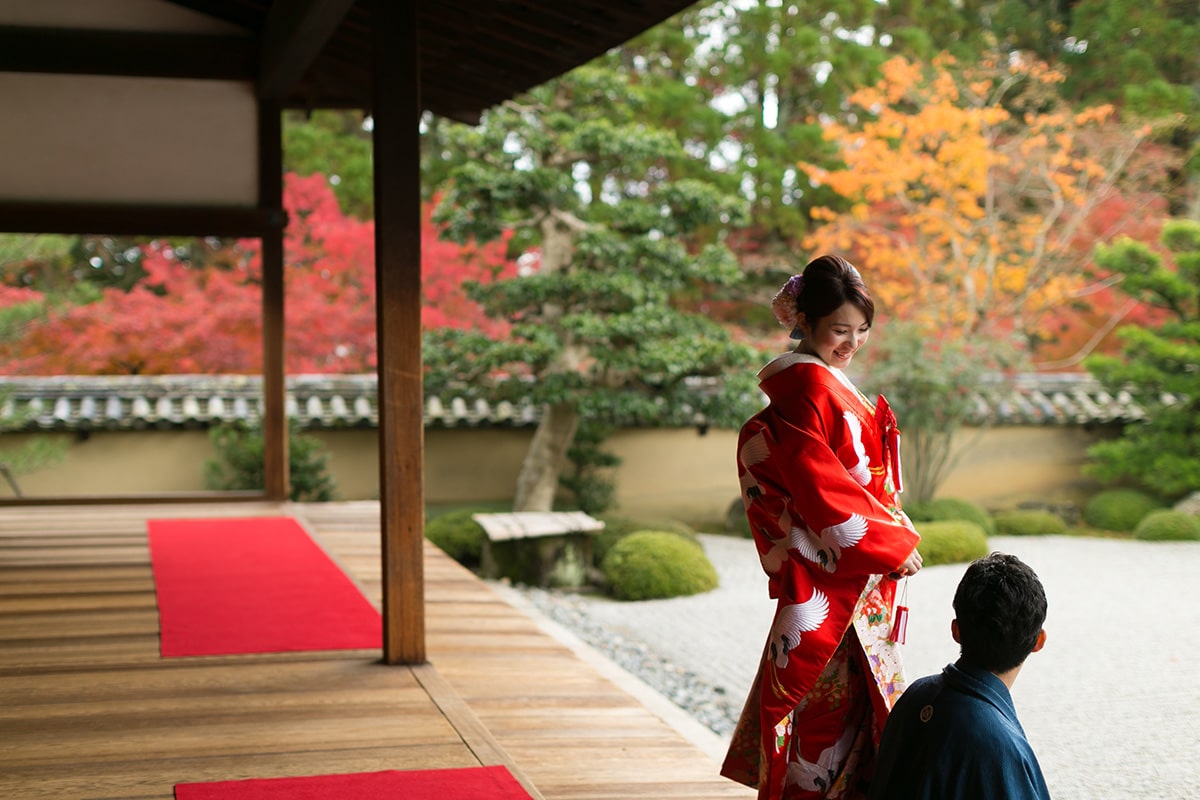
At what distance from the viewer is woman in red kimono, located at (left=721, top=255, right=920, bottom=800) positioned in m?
1.92

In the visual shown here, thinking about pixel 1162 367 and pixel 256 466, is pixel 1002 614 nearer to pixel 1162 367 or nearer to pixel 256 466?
pixel 256 466

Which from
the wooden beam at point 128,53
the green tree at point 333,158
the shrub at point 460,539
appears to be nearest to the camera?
the wooden beam at point 128,53

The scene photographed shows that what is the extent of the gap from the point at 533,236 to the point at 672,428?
2605 mm

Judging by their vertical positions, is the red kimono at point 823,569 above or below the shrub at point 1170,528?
above

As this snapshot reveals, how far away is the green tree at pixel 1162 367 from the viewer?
999 cm

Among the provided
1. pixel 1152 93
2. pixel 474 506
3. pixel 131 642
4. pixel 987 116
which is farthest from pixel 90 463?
pixel 1152 93

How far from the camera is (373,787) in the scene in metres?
2.49

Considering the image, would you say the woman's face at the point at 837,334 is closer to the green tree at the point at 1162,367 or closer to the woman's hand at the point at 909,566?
the woman's hand at the point at 909,566

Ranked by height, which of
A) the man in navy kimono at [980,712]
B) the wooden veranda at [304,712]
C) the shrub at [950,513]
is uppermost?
the man in navy kimono at [980,712]

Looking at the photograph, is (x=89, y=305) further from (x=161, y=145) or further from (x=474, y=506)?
(x=161, y=145)

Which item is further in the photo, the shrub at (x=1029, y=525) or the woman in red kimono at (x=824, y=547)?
the shrub at (x=1029, y=525)

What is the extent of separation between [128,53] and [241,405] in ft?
13.4

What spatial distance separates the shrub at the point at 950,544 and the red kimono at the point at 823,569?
670 centimetres

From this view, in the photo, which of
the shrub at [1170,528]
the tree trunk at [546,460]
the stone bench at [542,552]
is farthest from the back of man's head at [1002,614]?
the shrub at [1170,528]
